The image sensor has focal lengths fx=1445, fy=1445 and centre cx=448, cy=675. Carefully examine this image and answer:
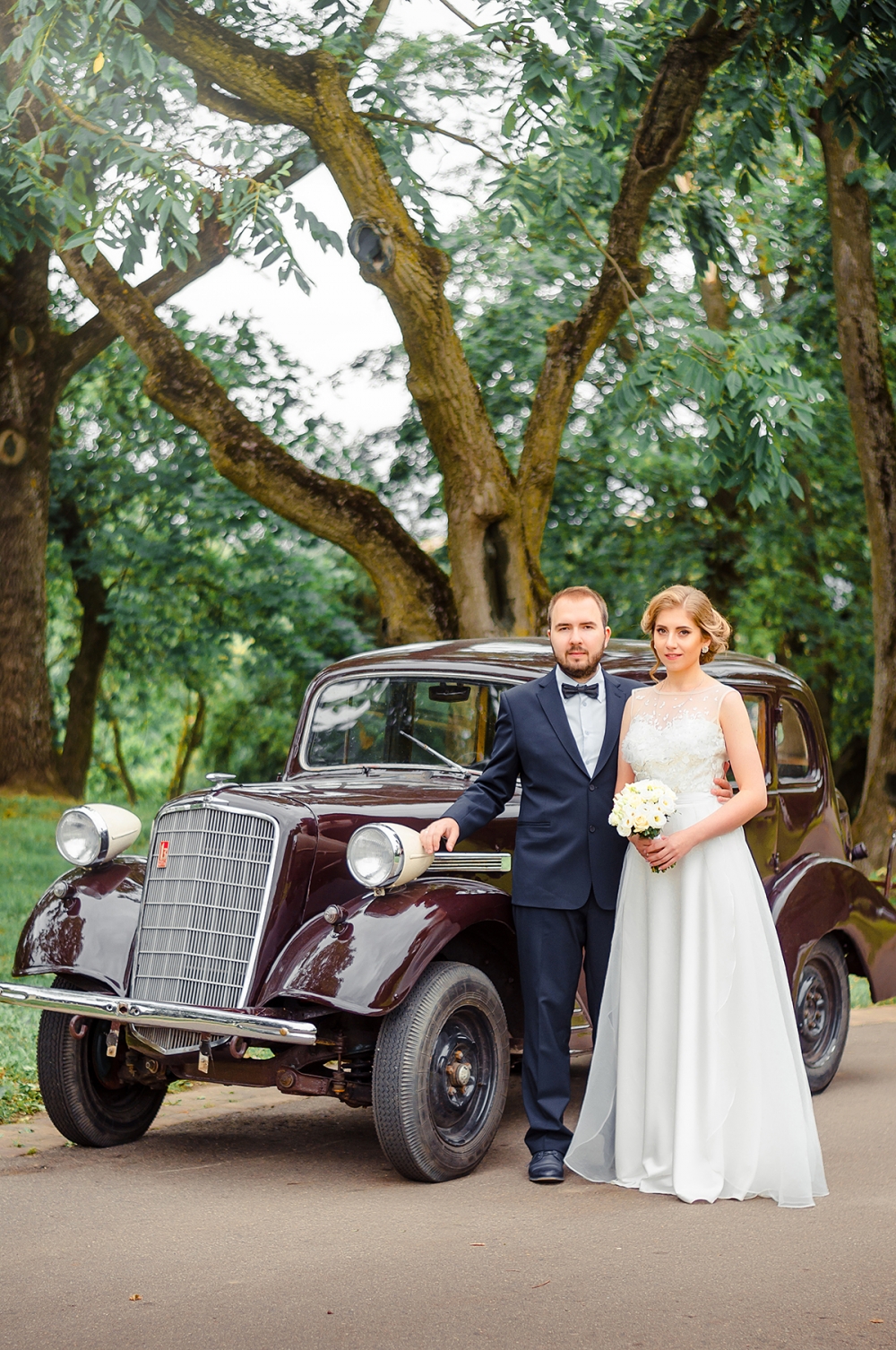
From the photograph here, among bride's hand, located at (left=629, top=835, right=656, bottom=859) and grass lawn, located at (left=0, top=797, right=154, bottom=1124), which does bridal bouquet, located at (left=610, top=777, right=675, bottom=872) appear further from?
grass lawn, located at (left=0, top=797, right=154, bottom=1124)

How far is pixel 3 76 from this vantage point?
10555mm

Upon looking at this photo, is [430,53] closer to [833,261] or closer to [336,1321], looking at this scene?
[833,261]

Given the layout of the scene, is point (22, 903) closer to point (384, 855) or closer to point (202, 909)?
point (202, 909)

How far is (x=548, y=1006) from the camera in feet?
17.8

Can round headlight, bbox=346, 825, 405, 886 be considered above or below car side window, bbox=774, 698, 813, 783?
below

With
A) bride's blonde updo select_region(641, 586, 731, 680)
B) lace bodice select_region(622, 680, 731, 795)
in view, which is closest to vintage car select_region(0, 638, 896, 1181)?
lace bodice select_region(622, 680, 731, 795)

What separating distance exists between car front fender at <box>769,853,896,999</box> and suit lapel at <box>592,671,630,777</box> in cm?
158

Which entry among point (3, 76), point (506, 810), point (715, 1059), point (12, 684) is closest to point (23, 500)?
point (12, 684)

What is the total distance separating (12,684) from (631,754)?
12824mm

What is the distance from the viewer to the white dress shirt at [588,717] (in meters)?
5.59

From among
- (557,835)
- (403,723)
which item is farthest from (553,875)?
(403,723)

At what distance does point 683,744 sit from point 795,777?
7.10 feet

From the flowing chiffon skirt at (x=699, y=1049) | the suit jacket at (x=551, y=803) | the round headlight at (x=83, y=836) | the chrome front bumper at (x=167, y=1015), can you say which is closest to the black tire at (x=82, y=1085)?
the chrome front bumper at (x=167, y=1015)

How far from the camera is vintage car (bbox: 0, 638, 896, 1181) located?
17.1ft
